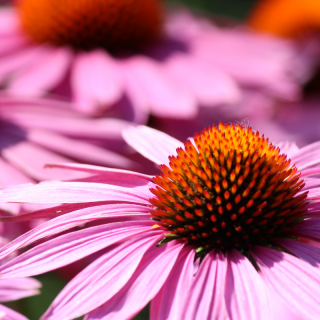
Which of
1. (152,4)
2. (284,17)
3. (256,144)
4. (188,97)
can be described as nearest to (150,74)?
(188,97)

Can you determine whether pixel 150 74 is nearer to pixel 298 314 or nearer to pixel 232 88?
pixel 232 88

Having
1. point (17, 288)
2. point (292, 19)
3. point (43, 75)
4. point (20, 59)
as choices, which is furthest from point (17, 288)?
point (292, 19)

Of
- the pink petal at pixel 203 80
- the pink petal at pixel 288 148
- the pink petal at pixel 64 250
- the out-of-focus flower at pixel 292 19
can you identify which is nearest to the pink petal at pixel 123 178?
the pink petal at pixel 64 250

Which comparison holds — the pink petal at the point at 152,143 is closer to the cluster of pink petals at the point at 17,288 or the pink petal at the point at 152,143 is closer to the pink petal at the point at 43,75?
the cluster of pink petals at the point at 17,288

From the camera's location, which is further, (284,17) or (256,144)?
(284,17)

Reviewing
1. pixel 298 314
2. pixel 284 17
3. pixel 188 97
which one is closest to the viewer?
pixel 298 314

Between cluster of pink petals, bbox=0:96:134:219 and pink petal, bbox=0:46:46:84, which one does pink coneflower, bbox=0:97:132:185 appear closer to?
cluster of pink petals, bbox=0:96:134:219

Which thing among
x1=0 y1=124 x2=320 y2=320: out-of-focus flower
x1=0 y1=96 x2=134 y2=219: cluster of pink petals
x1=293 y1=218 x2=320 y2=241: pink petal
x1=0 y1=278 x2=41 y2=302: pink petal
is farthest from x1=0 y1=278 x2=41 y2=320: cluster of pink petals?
x1=293 y1=218 x2=320 y2=241: pink petal
